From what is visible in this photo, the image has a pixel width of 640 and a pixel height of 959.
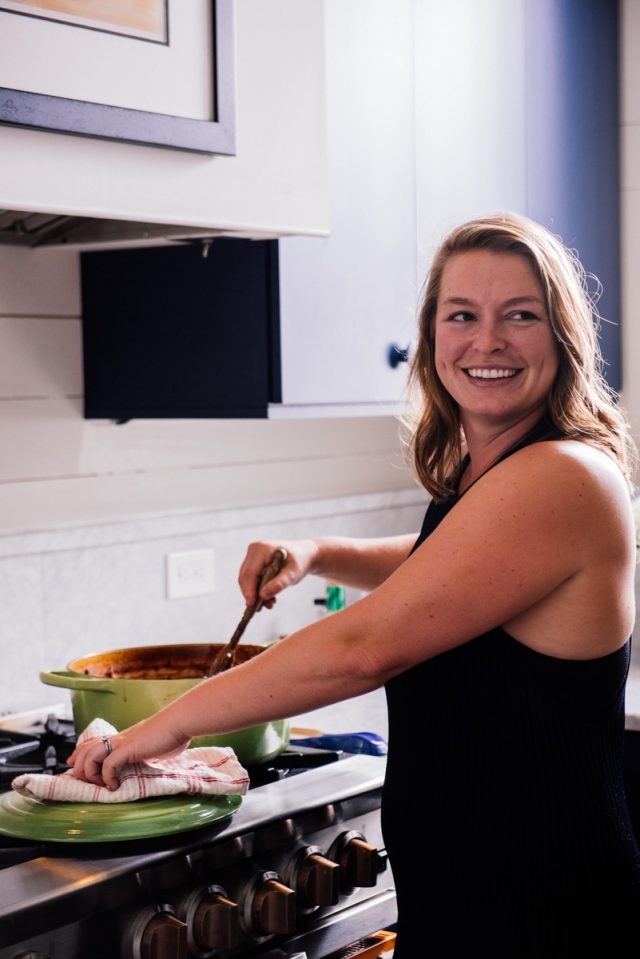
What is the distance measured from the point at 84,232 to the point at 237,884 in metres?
1.00

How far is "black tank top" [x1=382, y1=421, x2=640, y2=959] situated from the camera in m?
1.24

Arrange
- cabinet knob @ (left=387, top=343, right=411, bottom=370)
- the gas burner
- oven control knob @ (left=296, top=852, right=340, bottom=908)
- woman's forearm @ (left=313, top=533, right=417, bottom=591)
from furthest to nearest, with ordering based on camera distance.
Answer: cabinet knob @ (left=387, top=343, right=411, bottom=370), woman's forearm @ (left=313, top=533, right=417, bottom=591), the gas burner, oven control knob @ (left=296, top=852, right=340, bottom=908)

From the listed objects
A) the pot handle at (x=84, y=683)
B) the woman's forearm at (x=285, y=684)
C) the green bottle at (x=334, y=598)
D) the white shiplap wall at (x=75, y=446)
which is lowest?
the green bottle at (x=334, y=598)

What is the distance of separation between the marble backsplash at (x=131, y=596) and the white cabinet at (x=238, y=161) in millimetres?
642

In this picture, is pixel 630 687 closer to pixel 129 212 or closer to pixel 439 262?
pixel 439 262

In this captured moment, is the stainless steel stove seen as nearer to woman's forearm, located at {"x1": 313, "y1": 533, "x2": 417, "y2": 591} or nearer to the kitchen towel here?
the kitchen towel

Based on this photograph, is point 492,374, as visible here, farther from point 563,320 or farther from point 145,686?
point 145,686

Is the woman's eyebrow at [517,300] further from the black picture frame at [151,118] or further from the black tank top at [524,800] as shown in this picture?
the black picture frame at [151,118]

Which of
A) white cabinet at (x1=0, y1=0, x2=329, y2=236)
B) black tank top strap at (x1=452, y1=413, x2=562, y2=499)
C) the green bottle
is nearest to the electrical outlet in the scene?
the green bottle

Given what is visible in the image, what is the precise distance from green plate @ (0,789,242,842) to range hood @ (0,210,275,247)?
75 centimetres

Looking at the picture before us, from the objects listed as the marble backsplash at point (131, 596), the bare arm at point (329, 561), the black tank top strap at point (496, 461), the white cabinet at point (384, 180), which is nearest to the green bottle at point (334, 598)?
the marble backsplash at point (131, 596)

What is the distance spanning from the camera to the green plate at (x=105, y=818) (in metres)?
1.25

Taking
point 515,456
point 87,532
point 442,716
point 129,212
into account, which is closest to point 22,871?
point 442,716

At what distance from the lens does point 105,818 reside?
127cm
